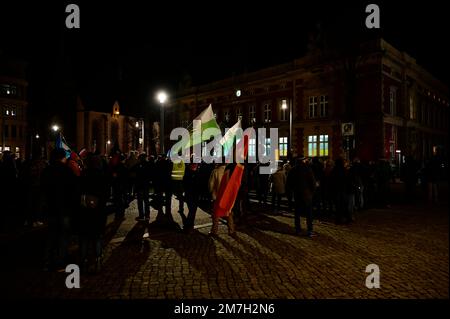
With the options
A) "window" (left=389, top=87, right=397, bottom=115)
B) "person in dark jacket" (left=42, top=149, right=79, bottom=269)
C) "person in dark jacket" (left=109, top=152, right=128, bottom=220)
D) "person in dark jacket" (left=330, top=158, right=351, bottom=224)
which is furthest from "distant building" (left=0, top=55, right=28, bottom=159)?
"person in dark jacket" (left=42, top=149, right=79, bottom=269)

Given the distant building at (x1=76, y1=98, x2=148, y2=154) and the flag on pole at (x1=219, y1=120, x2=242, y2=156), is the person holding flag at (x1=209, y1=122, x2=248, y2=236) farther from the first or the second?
the distant building at (x1=76, y1=98, x2=148, y2=154)

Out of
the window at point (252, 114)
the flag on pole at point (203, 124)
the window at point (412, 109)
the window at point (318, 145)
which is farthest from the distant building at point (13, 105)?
the window at point (412, 109)

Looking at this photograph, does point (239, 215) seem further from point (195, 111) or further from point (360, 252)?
point (195, 111)

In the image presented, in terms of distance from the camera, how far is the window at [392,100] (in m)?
34.7

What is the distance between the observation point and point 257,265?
7.04 metres

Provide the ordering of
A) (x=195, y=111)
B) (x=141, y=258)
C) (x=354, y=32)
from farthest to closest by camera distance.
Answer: (x=195, y=111), (x=354, y=32), (x=141, y=258)

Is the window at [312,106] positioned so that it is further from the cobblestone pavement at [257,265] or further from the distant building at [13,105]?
the distant building at [13,105]

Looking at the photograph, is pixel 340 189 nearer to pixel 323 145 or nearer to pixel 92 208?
pixel 92 208

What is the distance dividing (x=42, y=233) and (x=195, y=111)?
142ft

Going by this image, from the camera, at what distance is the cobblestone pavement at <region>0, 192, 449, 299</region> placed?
5695 millimetres

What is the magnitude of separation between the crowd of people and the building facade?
1124cm

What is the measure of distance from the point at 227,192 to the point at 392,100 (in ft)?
100

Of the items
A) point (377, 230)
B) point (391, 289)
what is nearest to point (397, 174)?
point (377, 230)

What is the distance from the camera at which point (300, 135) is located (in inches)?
1543
